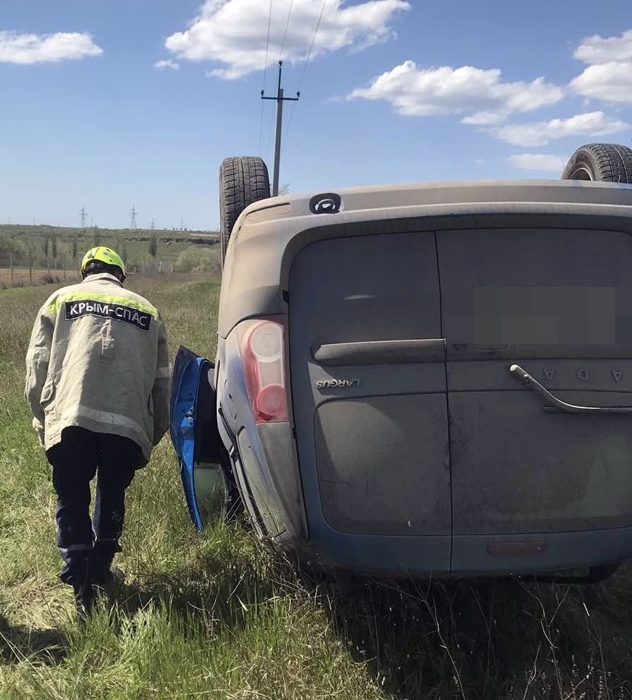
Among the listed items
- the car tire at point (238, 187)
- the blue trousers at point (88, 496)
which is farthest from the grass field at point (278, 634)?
the car tire at point (238, 187)

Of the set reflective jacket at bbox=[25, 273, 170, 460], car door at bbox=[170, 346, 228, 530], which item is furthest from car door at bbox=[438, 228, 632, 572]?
reflective jacket at bbox=[25, 273, 170, 460]

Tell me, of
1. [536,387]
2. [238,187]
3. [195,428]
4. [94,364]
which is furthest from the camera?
[238,187]

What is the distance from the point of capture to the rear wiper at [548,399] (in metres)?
2.25

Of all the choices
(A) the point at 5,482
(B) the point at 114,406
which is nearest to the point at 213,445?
(B) the point at 114,406

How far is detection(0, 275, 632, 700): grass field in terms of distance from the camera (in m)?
2.58

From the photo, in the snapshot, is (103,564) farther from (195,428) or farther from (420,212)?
(420,212)

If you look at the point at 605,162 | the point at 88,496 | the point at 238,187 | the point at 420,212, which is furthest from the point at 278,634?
the point at 605,162

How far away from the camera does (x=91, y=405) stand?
3.32 m

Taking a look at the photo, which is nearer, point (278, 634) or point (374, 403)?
A: point (374, 403)

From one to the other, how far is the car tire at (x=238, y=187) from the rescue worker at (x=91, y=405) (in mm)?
641

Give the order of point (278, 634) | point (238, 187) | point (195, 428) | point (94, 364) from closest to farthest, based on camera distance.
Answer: point (278, 634) → point (195, 428) → point (94, 364) → point (238, 187)

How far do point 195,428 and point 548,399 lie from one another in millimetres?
1669

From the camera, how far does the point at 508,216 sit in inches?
90.5

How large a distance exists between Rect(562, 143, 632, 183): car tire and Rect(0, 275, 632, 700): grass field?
6.59 ft
